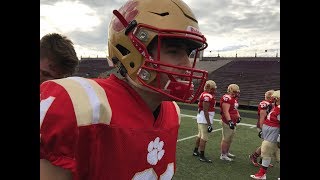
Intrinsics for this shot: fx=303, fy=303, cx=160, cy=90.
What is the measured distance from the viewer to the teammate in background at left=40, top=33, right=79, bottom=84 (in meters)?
2.12

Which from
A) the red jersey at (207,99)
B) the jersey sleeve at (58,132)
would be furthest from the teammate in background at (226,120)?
the jersey sleeve at (58,132)

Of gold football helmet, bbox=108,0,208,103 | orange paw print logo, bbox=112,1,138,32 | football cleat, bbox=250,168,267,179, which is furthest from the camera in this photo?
football cleat, bbox=250,168,267,179

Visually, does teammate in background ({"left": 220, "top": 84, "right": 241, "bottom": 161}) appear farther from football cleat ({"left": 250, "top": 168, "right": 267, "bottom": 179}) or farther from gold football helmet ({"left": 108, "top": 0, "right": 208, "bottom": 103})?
gold football helmet ({"left": 108, "top": 0, "right": 208, "bottom": 103})

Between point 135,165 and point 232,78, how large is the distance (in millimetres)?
21960

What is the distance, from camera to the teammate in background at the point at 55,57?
212 cm

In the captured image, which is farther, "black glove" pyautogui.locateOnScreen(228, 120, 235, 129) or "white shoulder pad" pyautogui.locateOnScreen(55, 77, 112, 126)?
"black glove" pyautogui.locateOnScreen(228, 120, 235, 129)

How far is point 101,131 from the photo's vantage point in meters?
1.21

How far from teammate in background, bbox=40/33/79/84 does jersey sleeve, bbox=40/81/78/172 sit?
1.08 m

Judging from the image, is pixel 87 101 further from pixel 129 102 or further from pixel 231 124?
pixel 231 124

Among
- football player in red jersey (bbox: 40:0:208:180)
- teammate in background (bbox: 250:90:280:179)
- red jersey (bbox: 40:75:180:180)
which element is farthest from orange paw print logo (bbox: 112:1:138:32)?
teammate in background (bbox: 250:90:280:179)

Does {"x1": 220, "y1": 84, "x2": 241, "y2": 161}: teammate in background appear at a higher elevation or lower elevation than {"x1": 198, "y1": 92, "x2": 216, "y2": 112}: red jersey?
lower

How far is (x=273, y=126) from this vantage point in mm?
5086
